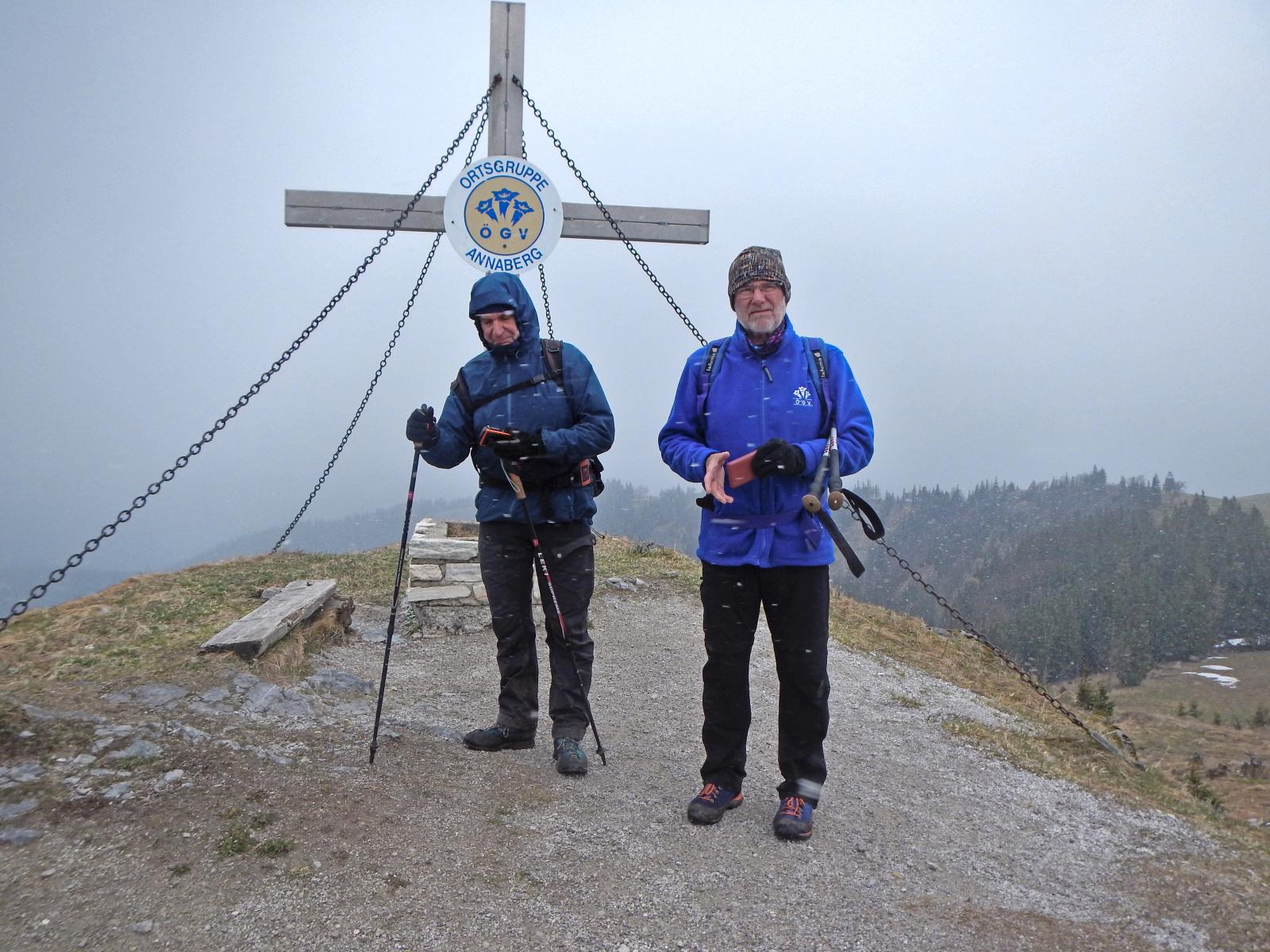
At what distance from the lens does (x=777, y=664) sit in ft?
13.5

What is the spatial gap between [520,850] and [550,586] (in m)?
1.51

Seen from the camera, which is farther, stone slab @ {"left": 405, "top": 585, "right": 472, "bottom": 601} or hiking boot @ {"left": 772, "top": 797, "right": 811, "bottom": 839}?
stone slab @ {"left": 405, "top": 585, "right": 472, "bottom": 601}

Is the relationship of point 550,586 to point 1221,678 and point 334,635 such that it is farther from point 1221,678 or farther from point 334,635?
point 1221,678

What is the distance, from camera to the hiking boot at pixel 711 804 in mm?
4141

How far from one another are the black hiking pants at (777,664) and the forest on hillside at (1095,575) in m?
53.4

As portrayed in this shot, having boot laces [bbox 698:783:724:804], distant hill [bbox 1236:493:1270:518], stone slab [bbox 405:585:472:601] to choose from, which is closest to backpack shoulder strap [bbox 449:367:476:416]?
boot laces [bbox 698:783:724:804]

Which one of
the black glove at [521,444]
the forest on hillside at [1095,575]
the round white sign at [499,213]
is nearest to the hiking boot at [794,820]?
the black glove at [521,444]

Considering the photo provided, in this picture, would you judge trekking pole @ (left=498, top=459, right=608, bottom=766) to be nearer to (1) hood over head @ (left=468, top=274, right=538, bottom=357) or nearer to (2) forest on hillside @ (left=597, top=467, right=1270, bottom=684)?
(1) hood over head @ (left=468, top=274, right=538, bottom=357)

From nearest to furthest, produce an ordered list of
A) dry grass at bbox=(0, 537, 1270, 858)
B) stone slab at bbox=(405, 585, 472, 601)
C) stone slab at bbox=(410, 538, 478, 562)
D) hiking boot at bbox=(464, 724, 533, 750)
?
hiking boot at bbox=(464, 724, 533, 750) < dry grass at bbox=(0, 537, 1270, 858) < stone slab at bbox=(405, 585, 472, 601) < stone slab at bbox=(410, 538, 478, 562)

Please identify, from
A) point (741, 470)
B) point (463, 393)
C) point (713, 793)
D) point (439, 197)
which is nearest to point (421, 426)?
point (463, 393)

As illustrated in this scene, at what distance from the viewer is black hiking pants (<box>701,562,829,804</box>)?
3967 mm

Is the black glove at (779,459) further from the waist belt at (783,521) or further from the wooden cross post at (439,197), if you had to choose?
the wooden cross post at (439,197)

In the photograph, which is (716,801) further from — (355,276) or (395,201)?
(395,201)

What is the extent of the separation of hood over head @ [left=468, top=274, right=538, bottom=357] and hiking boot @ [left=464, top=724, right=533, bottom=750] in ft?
7.60
